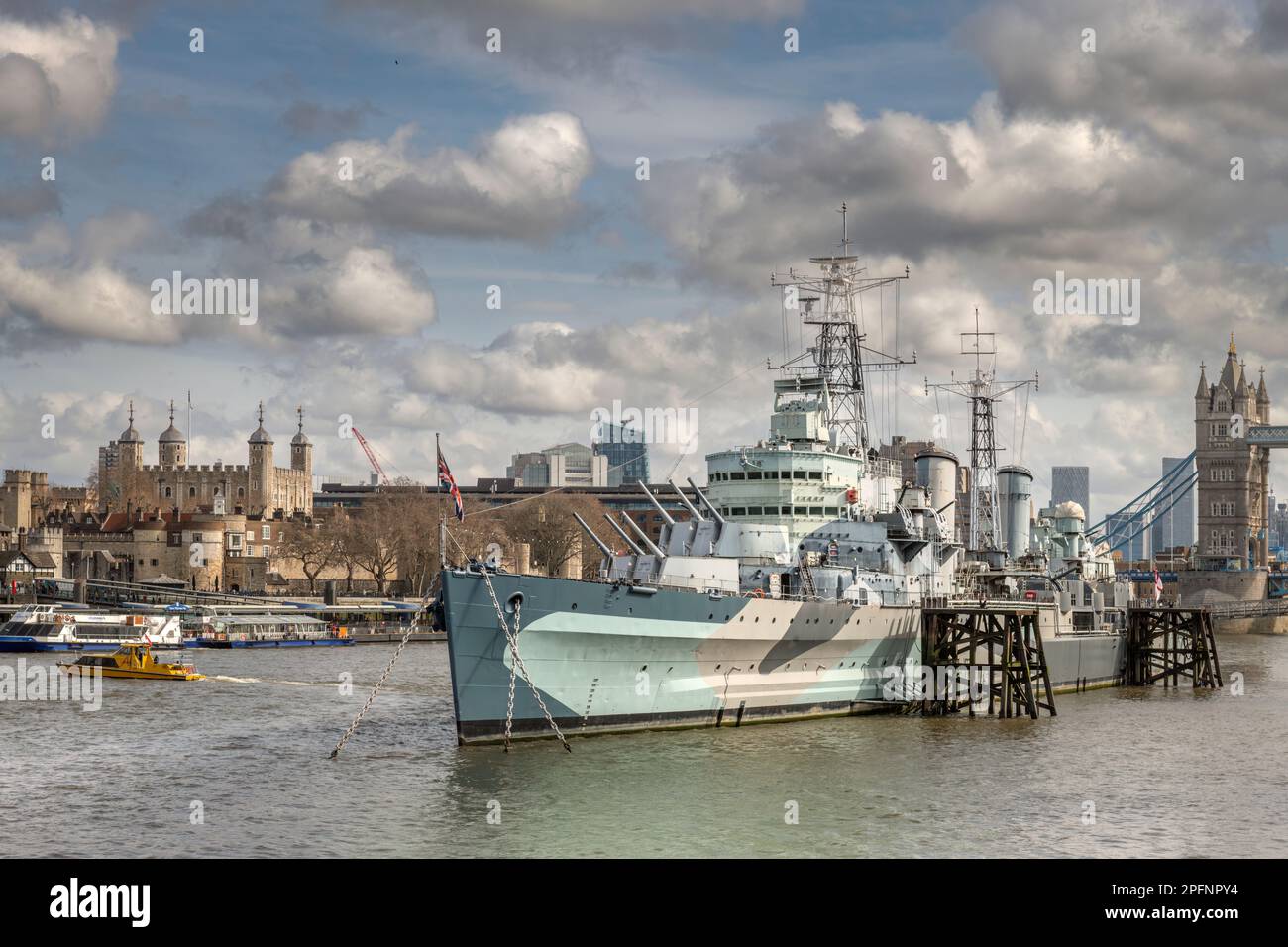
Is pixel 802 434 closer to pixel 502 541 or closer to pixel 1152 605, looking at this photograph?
pixel 1152 605

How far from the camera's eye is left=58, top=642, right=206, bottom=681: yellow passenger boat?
187 feet

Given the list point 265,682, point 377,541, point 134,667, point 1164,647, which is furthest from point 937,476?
point 377,541

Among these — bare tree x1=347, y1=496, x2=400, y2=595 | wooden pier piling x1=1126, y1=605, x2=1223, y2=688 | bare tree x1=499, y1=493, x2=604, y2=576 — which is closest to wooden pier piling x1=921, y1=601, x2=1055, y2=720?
wooden pier piling x1=1126, y1=605, x2=1223, y2=688

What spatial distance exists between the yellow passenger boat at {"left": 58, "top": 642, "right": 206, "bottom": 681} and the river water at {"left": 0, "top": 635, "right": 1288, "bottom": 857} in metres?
12.1

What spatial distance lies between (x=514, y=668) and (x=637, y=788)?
16.8 feet

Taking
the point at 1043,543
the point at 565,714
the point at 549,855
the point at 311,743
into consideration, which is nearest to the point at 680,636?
the point at 565,714

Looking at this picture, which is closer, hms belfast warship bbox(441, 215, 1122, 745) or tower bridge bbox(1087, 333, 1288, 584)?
hms belfast warship bbox(441, 215, 1122, 745)

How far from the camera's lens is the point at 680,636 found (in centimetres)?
3434

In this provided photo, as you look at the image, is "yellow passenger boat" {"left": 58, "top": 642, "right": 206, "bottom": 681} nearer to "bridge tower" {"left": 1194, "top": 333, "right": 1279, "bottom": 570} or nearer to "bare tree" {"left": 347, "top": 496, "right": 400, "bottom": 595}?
"bare tree" {"left": 347, "top": 496, "right": 400, "bottom": 595}

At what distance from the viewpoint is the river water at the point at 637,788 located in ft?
78.7

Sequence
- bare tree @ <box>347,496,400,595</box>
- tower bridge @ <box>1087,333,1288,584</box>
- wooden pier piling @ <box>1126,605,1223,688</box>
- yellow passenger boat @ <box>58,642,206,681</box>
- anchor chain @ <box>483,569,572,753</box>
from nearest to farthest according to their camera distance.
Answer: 1. anchor chain @ <box>483,569,572,753</box>
2. yellow passenger boat @ <box>58,642,206,681</box>
3. wooden pier piling @ <box>1126,605,1223,688</box>
4. bare tree @ <box>347,496,400,595</box>
5. tower bridge @ <box>1087,333,1288,584</box>

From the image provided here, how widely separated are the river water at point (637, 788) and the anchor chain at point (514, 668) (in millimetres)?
543

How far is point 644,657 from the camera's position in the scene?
112 feet

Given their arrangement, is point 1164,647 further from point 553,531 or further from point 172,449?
point 172,449
